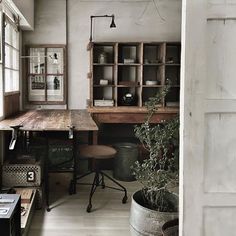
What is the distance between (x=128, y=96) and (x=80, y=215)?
238cm

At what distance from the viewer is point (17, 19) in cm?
472

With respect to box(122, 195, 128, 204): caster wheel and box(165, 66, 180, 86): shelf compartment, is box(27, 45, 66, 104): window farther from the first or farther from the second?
box(122, 195, 128, 204): caster wheel

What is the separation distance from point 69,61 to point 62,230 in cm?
320

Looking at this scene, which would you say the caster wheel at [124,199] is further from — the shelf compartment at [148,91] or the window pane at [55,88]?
the window pane at [55,88]

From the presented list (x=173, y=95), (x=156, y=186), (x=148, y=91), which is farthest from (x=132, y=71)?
(x=156, y=186)

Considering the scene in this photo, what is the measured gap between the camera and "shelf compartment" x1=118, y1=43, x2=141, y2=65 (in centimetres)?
545

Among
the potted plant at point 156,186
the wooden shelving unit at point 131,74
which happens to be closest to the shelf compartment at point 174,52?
the wooden shelving unit at point 131,74

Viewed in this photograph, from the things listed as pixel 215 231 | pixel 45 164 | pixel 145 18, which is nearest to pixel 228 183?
pixel 215 231

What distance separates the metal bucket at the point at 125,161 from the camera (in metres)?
4.74

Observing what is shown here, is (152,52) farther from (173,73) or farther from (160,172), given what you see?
(160,172)

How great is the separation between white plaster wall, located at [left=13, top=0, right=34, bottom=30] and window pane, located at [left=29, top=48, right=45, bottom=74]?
1.25 feet

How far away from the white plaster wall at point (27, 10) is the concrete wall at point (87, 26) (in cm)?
20

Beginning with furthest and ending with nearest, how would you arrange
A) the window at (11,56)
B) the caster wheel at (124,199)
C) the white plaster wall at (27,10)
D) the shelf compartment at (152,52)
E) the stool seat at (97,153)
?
the shelf compartment at (152,52), the window at (11,56), the white plaster wall at (27,10), the caster wheel at (124,199), the stool seat at (97,153)

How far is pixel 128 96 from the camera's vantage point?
17.4ft
